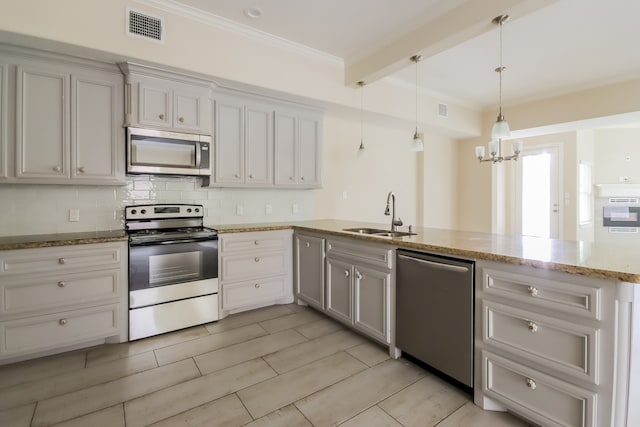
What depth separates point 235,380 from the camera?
6.74 ft

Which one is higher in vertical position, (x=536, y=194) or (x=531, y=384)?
(x=536, y=194)

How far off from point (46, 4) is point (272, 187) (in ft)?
7.63

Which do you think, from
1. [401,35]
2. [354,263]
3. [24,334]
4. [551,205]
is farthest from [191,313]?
[551,205]

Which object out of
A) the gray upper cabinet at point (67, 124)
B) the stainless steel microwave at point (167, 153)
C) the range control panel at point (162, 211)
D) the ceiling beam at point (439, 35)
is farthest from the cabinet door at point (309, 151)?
the gray upper cabinet at point (67, 124)

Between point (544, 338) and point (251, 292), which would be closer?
point (544, 338)

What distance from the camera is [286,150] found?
3.70m

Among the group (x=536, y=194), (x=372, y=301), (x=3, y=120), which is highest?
(x=3, y=120)

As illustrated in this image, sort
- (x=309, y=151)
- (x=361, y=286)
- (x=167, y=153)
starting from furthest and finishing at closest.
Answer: (x=309, y=151), (x=167, y=153), (x=361, y=286)

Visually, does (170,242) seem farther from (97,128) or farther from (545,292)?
(545,292)

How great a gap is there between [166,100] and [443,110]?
3976 millimetres

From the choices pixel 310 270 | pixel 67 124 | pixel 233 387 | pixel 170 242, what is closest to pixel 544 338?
pixel 233 387

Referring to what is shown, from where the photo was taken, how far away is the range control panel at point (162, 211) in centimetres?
295

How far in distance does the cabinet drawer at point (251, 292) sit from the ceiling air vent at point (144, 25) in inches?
90.8

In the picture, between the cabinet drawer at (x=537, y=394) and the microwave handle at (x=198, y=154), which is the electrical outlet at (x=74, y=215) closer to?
the microwave handle at (x=198, y=154)
